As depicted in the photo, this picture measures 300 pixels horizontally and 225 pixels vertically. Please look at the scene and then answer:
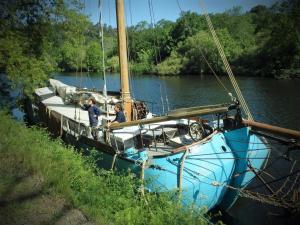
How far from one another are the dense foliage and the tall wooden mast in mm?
3683

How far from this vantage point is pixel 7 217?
24.2ft

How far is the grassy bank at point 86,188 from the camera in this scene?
28.0 ft

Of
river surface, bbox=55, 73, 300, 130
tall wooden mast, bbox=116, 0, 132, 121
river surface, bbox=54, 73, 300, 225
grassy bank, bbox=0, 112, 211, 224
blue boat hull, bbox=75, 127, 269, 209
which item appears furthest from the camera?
river surface, bbox=55, 73, 300, 130

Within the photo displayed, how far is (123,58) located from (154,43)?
13.2 ft

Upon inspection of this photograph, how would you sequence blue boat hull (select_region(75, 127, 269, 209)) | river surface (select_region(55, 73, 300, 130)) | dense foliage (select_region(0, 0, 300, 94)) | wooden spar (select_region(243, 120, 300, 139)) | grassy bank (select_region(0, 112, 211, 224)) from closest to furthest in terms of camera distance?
1. grassy bank (select_region(0, 112, 211, 224))
2. wooden spar (select_region(243, 120, 300, 139))
3. blue boat hull (select_region(75, 127, 269, 209))
4. dense foliage (select_region(0, 0, 300, 94))
5. river surface (select_region(55, 73, 300, 130))

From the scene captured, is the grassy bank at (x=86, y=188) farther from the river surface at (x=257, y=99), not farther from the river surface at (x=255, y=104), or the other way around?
the river surface at (x=257, y=99)

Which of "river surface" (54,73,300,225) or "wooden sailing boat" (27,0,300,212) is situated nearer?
"wooden sailing boat" (27,0,300,212)

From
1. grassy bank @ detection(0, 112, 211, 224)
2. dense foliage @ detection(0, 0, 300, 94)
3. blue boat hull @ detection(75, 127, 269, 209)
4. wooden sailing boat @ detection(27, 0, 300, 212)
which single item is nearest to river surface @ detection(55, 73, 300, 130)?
dense foliage @ detection(0, 0, 300, 94)

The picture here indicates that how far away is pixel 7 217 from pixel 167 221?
11.4 ft

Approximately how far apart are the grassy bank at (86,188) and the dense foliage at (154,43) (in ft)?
27.5

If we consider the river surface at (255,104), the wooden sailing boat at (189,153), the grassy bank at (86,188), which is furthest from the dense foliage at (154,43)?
the grassy bank at (86,188)

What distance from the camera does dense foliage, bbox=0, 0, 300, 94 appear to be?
65.5 ft

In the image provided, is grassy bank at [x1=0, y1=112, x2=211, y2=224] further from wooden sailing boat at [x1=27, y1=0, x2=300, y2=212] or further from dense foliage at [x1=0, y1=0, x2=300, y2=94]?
dense foliage at [x1=0, y1=0, x2=300, y2=94]

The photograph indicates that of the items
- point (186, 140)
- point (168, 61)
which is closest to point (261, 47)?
point (168, 61)
